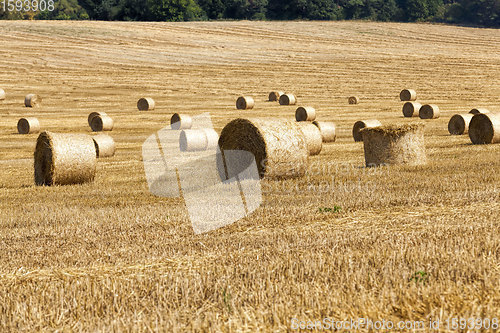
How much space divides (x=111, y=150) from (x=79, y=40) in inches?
1346

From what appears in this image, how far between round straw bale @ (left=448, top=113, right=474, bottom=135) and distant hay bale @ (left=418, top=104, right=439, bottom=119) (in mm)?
6386

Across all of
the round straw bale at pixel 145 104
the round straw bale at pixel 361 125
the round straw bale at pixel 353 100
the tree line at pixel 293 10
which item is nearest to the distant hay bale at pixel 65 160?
the round straw bale at pixel 361 125

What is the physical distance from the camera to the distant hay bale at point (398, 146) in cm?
1442

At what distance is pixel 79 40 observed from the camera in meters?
50.8

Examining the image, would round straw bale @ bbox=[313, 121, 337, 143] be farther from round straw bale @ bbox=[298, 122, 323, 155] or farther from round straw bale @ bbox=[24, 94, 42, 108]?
round straw bale @ bbox=[24, 94, 42, 108]

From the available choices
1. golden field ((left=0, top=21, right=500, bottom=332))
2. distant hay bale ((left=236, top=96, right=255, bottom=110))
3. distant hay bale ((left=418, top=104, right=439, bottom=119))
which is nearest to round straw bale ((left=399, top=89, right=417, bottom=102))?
distant hay bale ((left=418, top=104, right=439, bottom=119))

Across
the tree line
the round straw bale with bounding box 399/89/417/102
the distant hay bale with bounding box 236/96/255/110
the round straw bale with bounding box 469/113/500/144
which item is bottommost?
the distant hay bale with bounding box 236/96/255/110

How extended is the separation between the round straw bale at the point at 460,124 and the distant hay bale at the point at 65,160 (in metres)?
12.9

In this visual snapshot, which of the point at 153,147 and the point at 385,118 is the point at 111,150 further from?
the point at 385,118

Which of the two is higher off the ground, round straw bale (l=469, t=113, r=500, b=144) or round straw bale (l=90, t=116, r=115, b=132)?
round straw bale (l=469, t=113, r=500, b=144)

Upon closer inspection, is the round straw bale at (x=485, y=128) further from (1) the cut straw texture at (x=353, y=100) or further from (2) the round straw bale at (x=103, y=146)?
(1) the cut straw texture at (x=353, y=100)

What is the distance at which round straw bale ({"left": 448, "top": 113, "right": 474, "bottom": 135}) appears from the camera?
21.5 metres

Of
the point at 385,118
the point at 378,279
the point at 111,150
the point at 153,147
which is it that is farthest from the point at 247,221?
the point at 385,118

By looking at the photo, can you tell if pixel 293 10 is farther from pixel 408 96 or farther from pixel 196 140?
pixel 196 140
